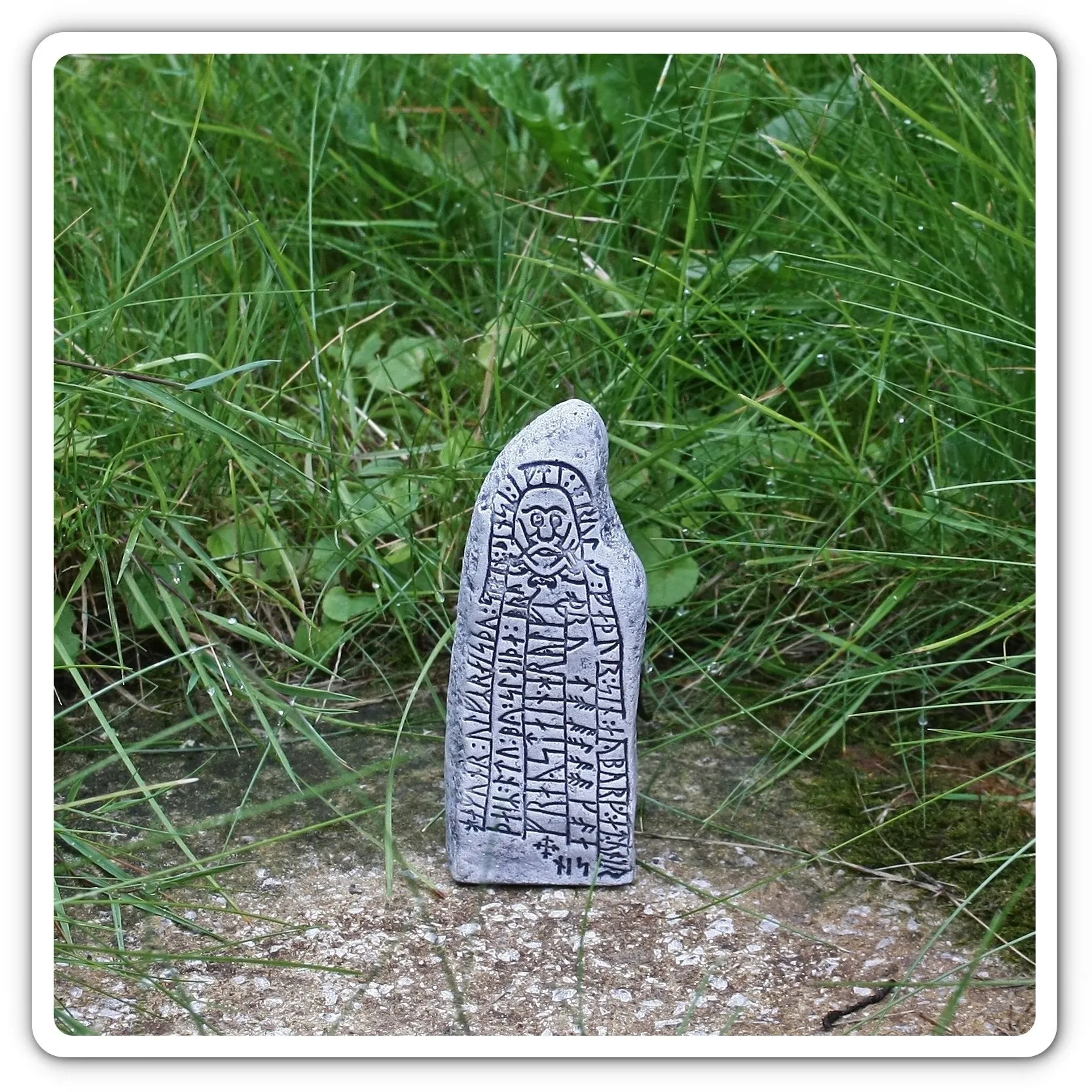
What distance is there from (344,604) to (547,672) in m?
0.59

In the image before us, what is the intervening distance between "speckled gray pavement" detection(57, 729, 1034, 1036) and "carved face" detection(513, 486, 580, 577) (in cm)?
51

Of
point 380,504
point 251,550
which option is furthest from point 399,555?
point 251,550

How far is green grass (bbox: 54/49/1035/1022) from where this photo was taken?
2441 mm

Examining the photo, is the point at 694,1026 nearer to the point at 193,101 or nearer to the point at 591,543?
the point at 591,543

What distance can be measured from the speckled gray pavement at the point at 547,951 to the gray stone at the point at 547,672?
86 millimetres

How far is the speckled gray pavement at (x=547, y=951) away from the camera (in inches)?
76.4

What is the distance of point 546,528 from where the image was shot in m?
2.02

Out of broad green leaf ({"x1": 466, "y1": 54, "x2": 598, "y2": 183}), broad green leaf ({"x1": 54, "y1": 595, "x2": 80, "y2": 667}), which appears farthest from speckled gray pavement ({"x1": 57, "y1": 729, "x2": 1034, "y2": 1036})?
broad green leaf ({"x1": 466, "y1": 54, "x2": 598, "y2": 183})

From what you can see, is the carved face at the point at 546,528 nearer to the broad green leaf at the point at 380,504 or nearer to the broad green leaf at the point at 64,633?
the broad green leaf at the point at 380,504

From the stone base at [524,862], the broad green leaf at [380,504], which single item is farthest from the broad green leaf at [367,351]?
the stone base at [524,862]
